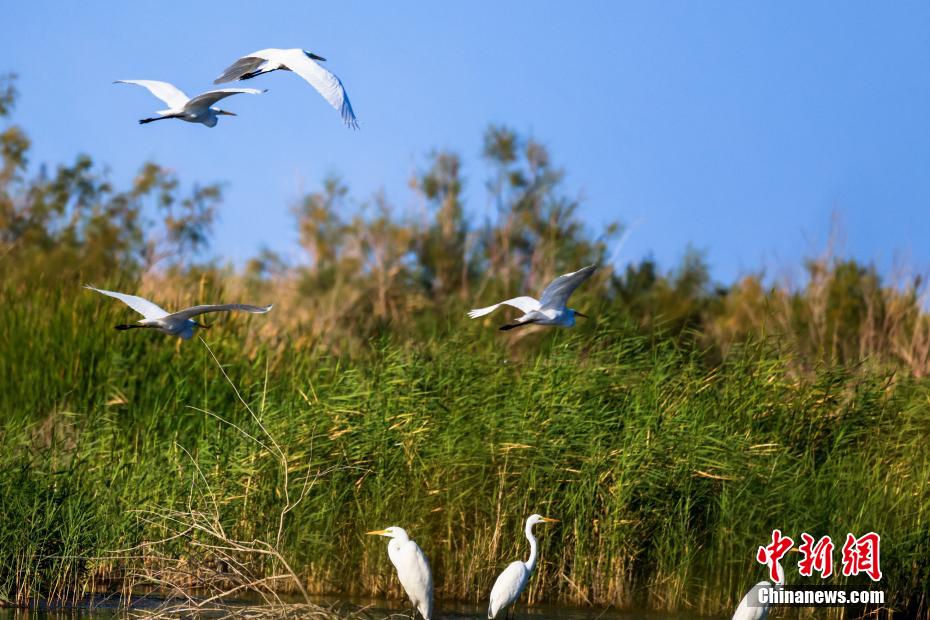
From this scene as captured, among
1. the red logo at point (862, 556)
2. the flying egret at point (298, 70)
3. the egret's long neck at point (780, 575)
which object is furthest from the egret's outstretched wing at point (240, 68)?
the red logo at point (862, 556)

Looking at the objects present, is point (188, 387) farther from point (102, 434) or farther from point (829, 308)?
point (829, 308)

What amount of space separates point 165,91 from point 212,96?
0.96m

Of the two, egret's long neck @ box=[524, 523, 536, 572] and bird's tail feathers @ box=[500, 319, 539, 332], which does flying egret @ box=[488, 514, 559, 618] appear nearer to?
egret's long neck @ box=[524, 523, 536, 572]

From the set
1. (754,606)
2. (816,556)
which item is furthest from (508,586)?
(816,556)

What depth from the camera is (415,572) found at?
8.48m

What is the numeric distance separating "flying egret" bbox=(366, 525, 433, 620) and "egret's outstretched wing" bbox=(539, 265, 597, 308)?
1818mm

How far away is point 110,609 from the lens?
8.67 m

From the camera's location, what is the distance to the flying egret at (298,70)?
6605 mm

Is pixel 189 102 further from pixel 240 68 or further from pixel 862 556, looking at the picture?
pixel 862 556

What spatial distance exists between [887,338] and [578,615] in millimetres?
12077

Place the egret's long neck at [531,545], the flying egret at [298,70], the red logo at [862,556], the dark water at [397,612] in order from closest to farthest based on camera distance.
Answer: the flying egret at [298,70], the dark water at [397,612], the egret's long neck at [531,545], the red logo at [862,556]

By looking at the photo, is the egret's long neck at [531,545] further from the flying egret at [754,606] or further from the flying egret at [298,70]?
the flying egret at [298,70]

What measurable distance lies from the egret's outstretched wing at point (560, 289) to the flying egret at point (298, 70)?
75.5 inches

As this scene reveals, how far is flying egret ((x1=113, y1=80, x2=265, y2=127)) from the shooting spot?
764 centimetres
